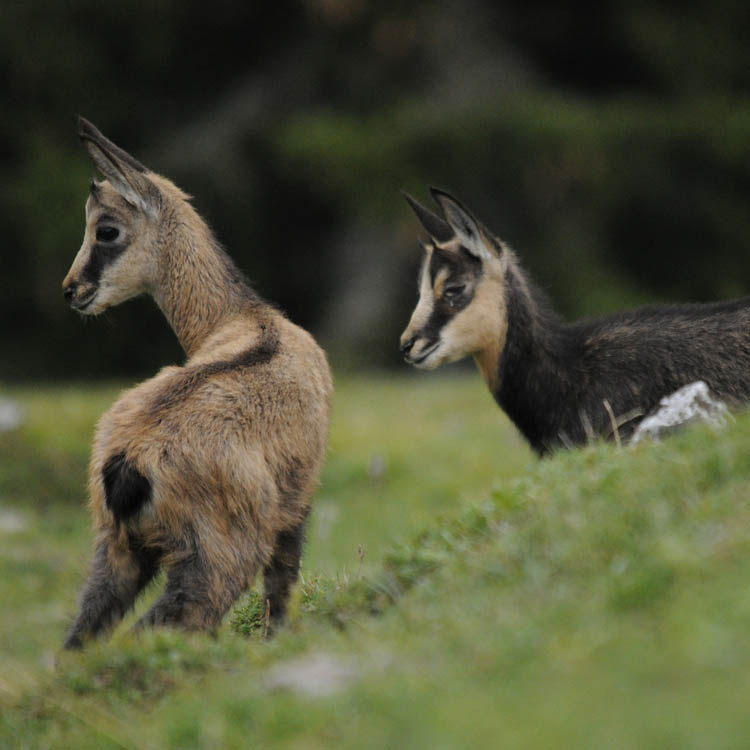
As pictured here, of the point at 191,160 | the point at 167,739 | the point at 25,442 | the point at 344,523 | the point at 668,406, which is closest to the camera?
the point at 167,739

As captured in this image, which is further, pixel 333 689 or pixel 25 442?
pixel 25 442

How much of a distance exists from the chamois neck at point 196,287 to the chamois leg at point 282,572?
5.20 ft

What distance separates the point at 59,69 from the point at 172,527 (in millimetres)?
21311

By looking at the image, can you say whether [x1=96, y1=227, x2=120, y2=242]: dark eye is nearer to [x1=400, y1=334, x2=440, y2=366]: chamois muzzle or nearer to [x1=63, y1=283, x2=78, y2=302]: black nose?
[x1=63, y1=283, x2=78, y2=302]: black nose

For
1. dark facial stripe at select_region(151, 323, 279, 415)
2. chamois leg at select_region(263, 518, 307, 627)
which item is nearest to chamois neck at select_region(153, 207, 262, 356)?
dark facial stripe at select_region(151, 323, 279, 415)

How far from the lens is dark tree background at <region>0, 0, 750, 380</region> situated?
73.7 ft

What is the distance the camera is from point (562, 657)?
3742mm

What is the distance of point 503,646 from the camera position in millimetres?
3883

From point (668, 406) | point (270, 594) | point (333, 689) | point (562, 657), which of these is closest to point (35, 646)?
point (270, 594)

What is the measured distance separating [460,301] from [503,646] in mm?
Answer: 4069

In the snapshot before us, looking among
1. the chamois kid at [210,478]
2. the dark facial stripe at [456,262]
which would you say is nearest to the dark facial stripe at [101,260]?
the chamois kid at [210,478]

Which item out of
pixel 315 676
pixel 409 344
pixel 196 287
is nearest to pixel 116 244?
pixel 196 287

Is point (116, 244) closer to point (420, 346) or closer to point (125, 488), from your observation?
point (420, 346)

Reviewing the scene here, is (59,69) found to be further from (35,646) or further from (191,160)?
(35,646)
